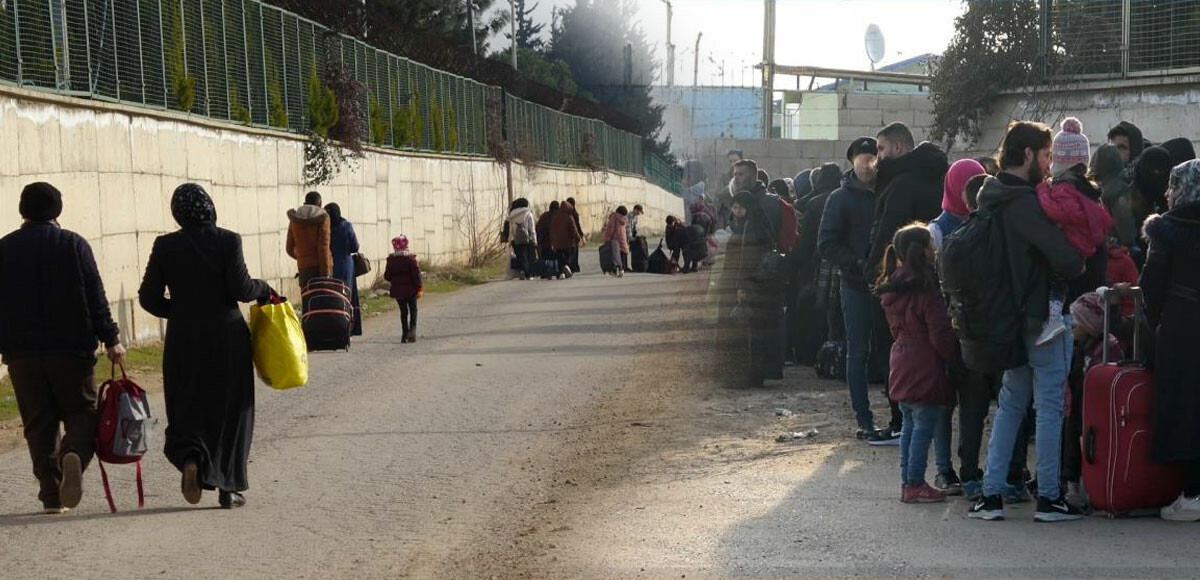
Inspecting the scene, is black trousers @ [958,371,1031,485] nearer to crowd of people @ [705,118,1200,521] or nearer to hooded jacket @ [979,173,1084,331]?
crowd of people @ [705,118,1200,521]

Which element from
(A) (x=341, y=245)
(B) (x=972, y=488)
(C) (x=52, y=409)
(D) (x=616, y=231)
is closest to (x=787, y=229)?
(B) (x=972, y=488)

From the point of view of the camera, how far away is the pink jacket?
298 inches

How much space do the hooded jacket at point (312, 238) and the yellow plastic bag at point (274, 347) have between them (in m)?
8.27

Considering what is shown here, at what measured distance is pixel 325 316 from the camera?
16.4m

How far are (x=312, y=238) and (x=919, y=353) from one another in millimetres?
10041

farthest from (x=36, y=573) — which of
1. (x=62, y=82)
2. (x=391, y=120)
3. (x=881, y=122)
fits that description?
(x=881, y=122)

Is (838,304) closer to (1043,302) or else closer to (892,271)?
(892,271)

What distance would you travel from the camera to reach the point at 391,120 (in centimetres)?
3384

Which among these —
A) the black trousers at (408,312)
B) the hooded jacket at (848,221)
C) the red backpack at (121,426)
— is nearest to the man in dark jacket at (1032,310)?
the hooded jacket at (848,221)

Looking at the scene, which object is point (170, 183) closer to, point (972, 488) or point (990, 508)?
point (972, 488)

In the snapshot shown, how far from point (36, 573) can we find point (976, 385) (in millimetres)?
4258

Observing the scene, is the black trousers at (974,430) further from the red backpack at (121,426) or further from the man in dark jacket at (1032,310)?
the red backpack at (121,426)

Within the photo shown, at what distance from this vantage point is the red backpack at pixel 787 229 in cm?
1345

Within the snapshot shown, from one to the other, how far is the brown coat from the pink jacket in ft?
81.9
